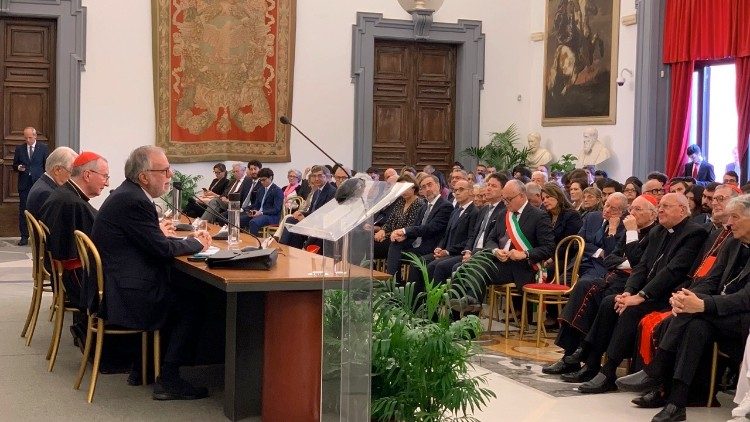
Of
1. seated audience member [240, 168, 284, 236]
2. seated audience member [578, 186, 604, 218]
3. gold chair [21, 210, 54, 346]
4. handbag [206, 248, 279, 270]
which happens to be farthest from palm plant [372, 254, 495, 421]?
seated audience member [240, 168, 284, 236]

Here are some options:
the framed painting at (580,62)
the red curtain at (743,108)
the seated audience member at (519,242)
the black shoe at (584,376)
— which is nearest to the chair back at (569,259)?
the seated audience member at (519,242)

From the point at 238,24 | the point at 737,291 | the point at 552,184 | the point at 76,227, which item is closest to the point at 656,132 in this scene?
the point at 552,184

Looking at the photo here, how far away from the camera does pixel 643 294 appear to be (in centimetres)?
617

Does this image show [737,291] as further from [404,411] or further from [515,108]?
[515,108]

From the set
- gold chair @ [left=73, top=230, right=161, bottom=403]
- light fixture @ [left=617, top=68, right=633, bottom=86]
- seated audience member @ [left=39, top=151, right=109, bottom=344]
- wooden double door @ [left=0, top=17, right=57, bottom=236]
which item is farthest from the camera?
wooden double door @ [left=0, top=17, right=57, bottom=236]

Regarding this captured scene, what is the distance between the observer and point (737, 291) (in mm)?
5676

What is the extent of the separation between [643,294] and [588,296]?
1.63 ft

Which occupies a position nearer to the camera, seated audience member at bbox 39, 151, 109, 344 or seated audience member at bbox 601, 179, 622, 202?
seated audience member at bbox 39, 151, 109, 344

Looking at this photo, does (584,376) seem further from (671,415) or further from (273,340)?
(273,340)

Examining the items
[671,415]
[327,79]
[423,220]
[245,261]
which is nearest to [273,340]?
[245,261]

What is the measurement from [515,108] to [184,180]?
18.8ft

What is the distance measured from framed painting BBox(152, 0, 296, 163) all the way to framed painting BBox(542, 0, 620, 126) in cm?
Answer: 410

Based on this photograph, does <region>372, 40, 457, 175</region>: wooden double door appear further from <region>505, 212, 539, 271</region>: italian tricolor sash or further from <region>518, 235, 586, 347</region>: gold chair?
<region>518, 235, 586, 347</region>: gold chair

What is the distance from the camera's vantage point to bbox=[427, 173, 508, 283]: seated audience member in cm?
862
